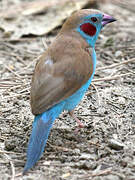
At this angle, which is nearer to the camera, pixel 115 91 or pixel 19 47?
pixel 115 91

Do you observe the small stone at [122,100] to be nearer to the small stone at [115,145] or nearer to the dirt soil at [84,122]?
the dirt soil at [84,122]

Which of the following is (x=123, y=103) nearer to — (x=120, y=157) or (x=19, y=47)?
(x=120, y=157)

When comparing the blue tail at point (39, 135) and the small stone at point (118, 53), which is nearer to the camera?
the blue tail at point (39, 135)

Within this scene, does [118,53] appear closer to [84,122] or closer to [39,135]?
[84,122]

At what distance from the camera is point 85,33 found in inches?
157

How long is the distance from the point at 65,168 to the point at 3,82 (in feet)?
6.64

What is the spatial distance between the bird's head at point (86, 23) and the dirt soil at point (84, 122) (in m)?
0.84

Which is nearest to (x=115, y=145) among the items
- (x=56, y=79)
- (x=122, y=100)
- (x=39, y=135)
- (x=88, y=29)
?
(x=39, y=135)

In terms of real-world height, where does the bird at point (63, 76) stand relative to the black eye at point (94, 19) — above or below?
below

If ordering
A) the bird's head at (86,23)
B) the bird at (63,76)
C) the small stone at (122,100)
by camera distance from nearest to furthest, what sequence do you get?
the bird at (63,76) < the bird's head at (86,23) < the small stone at (122,100)

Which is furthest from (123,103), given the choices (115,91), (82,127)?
(82,127)

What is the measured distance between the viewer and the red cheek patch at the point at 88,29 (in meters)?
3.96

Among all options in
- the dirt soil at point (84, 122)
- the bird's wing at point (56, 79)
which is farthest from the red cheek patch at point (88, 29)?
the dirt soil at point (84, 122)

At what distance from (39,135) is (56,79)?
57 centimetres
